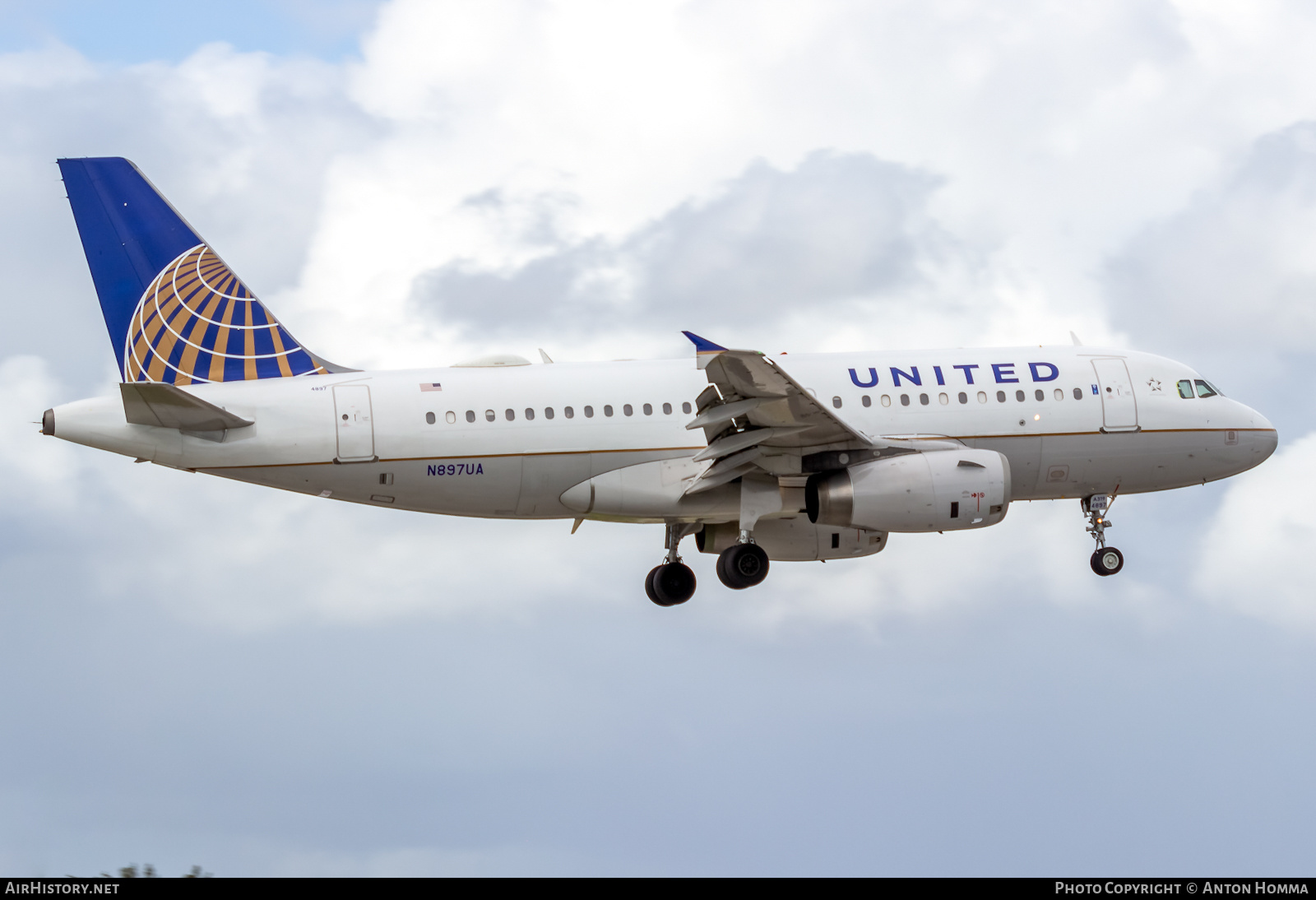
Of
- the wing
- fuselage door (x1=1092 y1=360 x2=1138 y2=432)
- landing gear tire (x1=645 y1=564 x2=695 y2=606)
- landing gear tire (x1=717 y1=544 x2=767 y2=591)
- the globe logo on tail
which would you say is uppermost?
the globe logo on tail

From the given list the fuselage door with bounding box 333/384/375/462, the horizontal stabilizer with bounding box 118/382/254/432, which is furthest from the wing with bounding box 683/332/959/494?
the horizontal stabilizer with bounding box 118/382/254/432

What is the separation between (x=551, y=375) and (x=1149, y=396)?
13848mm

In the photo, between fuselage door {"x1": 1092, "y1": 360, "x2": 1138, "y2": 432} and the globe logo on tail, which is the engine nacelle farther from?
the globe logo on tail

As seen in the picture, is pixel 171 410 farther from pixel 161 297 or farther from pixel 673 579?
pixel 673 579

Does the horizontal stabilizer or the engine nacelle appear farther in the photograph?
the engine nacelle

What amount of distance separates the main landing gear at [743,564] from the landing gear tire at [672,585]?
2646mm

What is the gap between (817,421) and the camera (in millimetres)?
36031

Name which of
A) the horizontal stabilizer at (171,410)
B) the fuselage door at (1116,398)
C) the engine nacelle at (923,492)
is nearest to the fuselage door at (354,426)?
the horizontal stabilizer at (171,410)

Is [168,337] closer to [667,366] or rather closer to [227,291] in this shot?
[227,291]

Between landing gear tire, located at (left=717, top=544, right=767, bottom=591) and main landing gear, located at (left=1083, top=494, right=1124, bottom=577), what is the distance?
26.3ft

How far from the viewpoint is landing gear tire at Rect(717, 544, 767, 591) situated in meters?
38.5

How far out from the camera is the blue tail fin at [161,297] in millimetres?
37594

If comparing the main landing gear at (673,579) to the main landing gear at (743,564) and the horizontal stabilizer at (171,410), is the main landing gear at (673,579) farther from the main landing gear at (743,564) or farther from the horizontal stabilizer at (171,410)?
the horizontal stabilizer at (171,410)

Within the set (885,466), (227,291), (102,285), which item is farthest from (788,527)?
(102,285)
